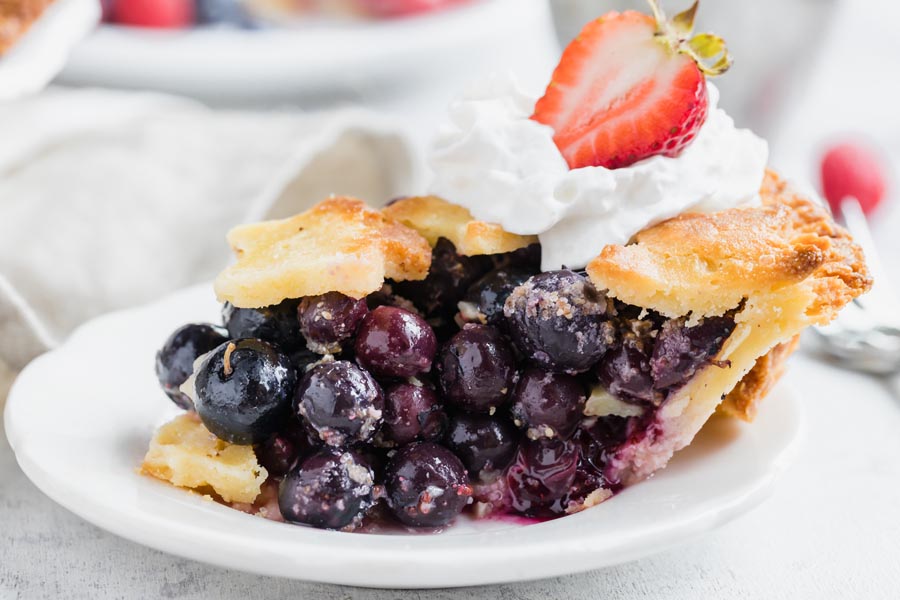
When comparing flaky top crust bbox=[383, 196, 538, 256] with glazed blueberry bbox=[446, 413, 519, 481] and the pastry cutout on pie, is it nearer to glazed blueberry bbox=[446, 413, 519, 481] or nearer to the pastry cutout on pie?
glazed blueberry bbox=[446, 413, 519, 481]

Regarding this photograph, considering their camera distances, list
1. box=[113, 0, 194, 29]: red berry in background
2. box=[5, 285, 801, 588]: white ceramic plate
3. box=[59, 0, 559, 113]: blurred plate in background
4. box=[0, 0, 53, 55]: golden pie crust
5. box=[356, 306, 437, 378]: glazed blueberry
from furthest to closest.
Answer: box=[113, 0, 194, 29]: red berry in background
box=[59, 0, 559, 113]: blurred plate in background
box=[0, 0, 53, 55]: golden pie crust
box=[356, 306, 437, 378]: glazed blueberry
box=[5, 285, 801, 588]: white ceramic plate

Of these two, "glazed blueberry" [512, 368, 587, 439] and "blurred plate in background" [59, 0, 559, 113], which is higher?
"glazed blueberry" [512, 368, 587, 439]

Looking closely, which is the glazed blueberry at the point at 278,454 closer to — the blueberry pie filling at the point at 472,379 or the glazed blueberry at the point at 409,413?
the blueberry pie filling at the point at 472,379

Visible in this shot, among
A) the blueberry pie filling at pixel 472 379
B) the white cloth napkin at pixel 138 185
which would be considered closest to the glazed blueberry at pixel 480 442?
the blueberry pie filling at pixel 472 379

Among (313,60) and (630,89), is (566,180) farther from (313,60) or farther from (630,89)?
(313,60)

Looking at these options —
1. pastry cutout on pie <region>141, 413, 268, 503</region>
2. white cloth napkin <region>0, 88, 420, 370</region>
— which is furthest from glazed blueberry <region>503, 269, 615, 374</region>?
white cloth napkin <region>0, 88, 420, 370</region>

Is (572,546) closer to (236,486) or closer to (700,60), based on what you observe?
(236,486)
